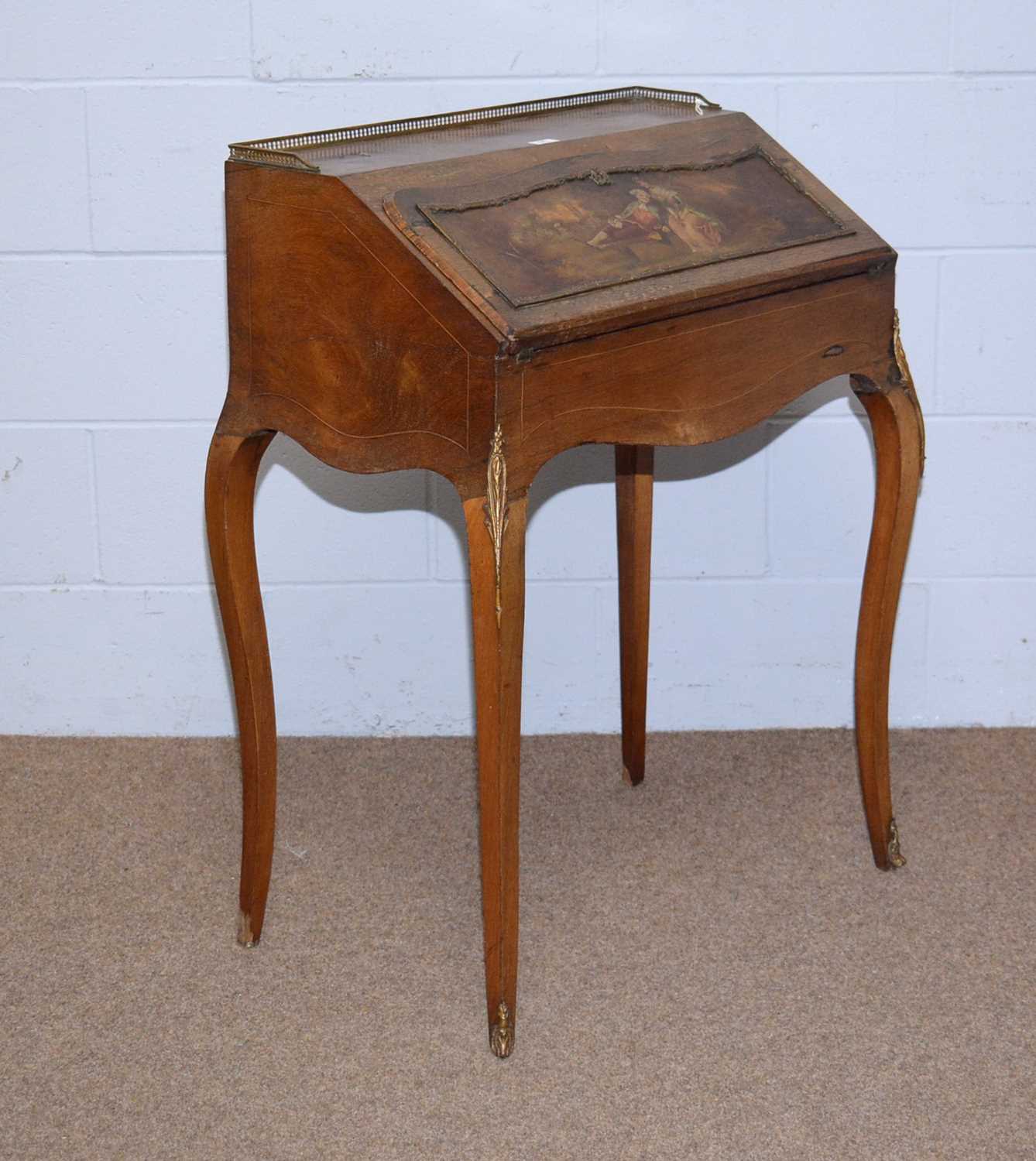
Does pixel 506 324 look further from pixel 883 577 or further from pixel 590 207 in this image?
pixel 883 577

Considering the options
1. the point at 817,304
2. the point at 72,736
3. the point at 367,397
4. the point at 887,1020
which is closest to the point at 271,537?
the point at 72,736

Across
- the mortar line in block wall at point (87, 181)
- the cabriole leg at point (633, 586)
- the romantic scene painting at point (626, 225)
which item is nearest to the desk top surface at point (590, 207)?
the romantic scene painting at point (626, 225)

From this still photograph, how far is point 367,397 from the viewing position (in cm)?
157

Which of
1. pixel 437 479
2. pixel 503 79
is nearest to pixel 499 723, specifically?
pixel 437 479

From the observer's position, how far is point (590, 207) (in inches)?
64.2

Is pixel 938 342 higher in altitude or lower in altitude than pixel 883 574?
higher

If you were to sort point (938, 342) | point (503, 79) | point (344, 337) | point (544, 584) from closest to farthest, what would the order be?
point (344, 337)
point (503, 79)
point (938, 342)
point (544, 584)

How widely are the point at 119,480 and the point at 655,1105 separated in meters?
1.27

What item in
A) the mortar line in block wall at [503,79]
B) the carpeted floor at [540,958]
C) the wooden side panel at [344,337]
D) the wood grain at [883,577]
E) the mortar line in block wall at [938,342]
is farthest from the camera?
the mortar line in block wall at [938,342]

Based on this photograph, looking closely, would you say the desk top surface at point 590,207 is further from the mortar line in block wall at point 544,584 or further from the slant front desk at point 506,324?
the mortar line in block wall at point 544,584

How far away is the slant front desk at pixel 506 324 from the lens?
1.49m

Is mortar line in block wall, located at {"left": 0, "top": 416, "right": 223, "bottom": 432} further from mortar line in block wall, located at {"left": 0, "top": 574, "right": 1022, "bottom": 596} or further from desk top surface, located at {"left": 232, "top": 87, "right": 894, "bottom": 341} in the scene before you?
desk top surface, located at {"left": 232, "top": 87, "right": 894, "bottom": 341}

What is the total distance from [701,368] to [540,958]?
75cm

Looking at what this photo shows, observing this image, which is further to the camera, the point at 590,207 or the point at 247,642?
the point at 247,642
